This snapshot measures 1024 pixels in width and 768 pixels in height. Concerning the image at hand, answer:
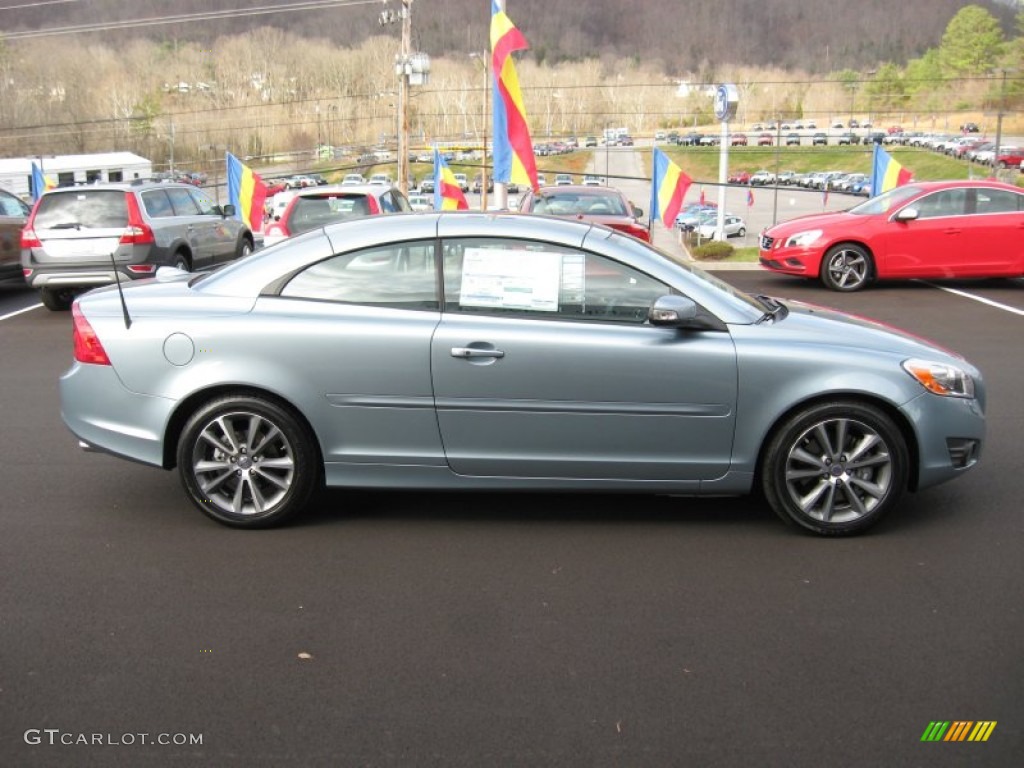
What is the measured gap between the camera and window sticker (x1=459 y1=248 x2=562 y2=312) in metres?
5.12

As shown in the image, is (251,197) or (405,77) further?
(405,77)

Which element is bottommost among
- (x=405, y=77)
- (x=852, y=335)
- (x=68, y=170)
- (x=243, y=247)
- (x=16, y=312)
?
(x=16, y=312)

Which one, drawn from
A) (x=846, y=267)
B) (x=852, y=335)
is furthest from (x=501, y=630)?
(x=846, y=267)

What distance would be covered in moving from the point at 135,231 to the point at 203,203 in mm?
2395

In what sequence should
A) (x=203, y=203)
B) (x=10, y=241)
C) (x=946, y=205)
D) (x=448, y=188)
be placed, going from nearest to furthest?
1. (x=946, y=205)
2. (x=10, y=241)
3. (x=203, y=203)
4. (x=448, y=188)

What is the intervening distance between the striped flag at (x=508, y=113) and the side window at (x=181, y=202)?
432cm

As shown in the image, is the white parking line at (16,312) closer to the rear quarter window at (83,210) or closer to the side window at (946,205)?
the rear quarter window at (83,210)

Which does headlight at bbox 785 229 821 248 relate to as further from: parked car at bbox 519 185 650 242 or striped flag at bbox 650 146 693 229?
striped flag at bbox 650 146 693 229

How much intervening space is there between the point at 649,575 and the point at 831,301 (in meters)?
9.54

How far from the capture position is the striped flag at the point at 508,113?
47.0ft

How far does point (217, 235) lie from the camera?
50.1 feet

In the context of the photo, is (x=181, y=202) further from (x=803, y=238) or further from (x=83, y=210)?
(x=803, y=238)

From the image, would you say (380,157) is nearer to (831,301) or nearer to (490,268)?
(831,301)

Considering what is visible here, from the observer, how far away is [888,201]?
14633 millimetres
